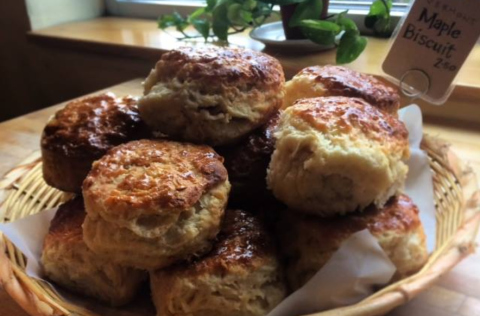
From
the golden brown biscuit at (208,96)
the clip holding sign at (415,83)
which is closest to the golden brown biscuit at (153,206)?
the golden brown biscuit at (208,96)

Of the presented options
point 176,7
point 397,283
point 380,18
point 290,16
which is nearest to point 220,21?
point 290,16

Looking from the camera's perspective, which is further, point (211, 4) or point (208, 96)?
point (211, 4)

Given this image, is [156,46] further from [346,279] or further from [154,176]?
[346,279]

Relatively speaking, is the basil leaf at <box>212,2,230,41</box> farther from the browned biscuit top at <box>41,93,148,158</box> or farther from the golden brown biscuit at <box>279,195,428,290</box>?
the golden brown biscuit at <box>279,195,428,290</box>

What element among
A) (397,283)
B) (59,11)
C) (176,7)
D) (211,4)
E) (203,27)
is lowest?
(59,11)

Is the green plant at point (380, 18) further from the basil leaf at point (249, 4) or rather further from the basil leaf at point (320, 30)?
the basil leaf at point (249, 4)

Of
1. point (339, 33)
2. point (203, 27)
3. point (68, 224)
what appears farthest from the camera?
point (203, 27)

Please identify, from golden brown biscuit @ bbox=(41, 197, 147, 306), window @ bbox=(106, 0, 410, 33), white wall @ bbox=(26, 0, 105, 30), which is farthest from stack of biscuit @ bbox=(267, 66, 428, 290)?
white wall @ bbox=(26, 0, 105, 30)

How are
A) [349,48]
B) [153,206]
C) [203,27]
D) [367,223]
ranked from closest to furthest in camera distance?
[153,206] < [367,223] < [349,48] < [203,27]
